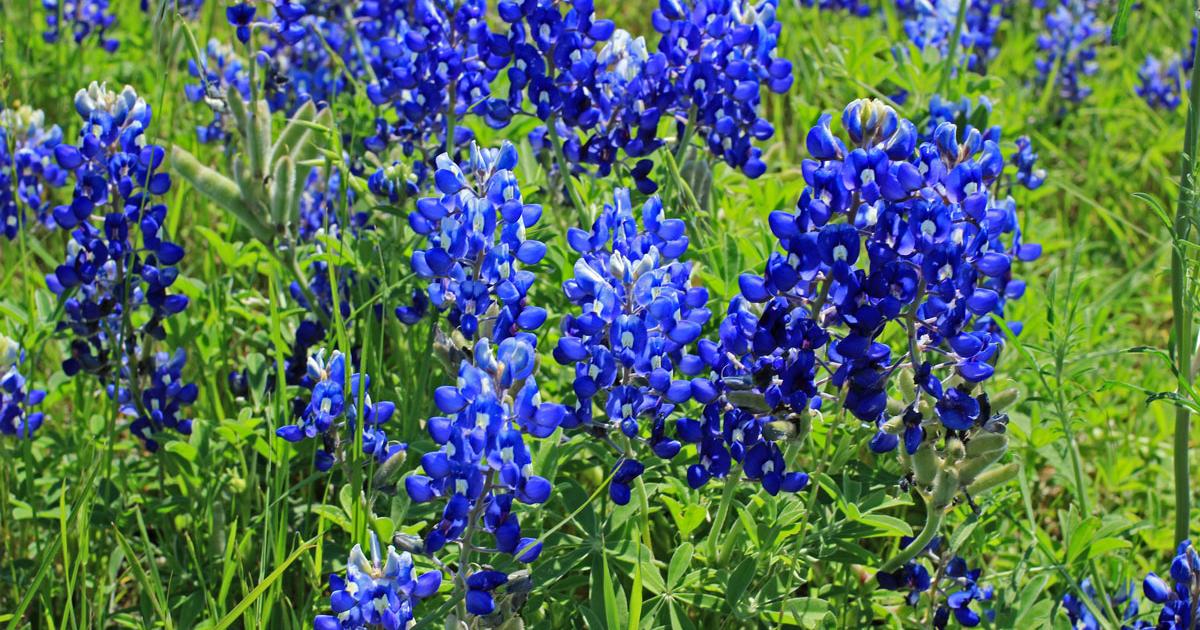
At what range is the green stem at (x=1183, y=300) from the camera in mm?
2357

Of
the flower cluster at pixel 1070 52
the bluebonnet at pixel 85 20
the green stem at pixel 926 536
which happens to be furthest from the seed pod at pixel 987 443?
the bluebonnet at pixel 85 20

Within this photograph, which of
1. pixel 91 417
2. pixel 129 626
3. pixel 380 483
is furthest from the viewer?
pixel 91 417

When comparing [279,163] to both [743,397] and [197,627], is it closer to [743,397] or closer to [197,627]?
[197,627]

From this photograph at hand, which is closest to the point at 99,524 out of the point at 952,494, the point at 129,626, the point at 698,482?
the point at 129,626

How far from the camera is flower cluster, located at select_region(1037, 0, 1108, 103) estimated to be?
496 centimetres

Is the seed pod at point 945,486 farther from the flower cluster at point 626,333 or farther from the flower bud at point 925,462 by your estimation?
the flower cluster at point 626,333

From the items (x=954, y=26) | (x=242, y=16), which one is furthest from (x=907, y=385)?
(x=954, y=26)

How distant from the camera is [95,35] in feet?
15.9

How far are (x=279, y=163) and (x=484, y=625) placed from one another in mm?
1121

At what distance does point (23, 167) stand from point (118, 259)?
0.89 metres

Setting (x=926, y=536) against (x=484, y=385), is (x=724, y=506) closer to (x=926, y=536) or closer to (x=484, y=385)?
(x=926, y=536)

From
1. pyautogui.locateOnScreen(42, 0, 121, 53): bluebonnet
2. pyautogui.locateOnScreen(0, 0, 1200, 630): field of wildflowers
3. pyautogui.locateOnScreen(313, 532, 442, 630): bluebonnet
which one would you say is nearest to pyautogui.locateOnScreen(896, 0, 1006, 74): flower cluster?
pyautogui.locateOnScreen(0, 0, 1200, 630): field of wildflowers

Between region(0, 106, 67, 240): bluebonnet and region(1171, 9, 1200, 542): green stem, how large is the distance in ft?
8.88

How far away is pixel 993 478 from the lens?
2217 millimetres
